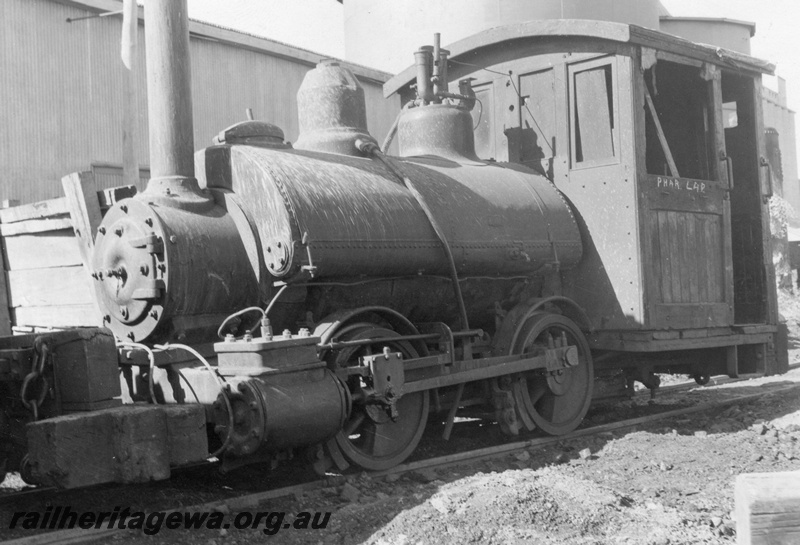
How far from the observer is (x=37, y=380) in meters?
4.43

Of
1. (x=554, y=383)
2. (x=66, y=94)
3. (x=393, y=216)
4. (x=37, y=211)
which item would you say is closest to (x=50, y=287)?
(x=37, y=211)

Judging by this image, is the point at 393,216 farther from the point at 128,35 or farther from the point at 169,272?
the point at 128,35

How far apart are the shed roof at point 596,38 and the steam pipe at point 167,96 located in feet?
10.7

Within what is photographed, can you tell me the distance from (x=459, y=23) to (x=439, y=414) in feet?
46.1

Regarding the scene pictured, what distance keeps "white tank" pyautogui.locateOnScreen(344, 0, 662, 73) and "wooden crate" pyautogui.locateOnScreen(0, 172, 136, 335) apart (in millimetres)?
13506

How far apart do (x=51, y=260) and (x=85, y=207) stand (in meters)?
0.92

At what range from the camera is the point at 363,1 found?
21.2 metres

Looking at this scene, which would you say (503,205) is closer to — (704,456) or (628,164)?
(628,164)

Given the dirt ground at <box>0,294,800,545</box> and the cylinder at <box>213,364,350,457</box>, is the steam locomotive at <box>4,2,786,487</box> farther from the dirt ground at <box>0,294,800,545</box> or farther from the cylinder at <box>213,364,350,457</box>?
the dirt ground at <box>0,294,800,545</box>

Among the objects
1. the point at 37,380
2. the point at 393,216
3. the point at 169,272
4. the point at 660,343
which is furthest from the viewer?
the point at 660,343

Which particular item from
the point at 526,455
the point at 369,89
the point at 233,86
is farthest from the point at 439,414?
the point at 369,89

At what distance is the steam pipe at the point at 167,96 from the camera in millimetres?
5438

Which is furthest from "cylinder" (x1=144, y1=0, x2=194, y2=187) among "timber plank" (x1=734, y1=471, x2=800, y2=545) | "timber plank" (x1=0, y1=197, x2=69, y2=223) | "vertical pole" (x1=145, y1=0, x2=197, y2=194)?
"timber plank" (x1=734, y1=471, x2=800, y2=545)

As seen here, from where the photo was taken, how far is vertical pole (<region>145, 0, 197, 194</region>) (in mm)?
5441
